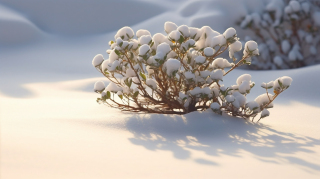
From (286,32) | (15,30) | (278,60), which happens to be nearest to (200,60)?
(278,60)

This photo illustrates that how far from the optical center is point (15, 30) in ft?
20.5

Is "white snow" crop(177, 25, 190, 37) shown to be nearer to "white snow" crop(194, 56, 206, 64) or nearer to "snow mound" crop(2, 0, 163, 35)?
"white snow" crop(194, 56, 206, 64)

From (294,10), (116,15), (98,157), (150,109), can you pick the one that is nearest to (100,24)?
(116,15)

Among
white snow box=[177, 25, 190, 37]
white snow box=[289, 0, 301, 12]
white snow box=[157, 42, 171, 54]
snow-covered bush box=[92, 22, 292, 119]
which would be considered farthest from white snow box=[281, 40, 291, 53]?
white snow box=[157, 42, 171, 54]

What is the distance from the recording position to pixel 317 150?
1914 millimetres

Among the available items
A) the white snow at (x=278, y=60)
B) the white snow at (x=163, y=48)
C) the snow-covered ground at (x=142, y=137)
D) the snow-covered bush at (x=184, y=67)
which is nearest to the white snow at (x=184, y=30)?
the snow-covered bush at (x=184, y=67)

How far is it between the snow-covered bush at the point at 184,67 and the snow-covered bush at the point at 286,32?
9.64 ft

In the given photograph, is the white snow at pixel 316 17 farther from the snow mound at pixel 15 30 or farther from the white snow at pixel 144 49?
the snow mound at pixel 15 30

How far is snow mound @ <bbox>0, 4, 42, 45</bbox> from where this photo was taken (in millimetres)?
6117

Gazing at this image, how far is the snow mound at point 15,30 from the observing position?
612 centimetres

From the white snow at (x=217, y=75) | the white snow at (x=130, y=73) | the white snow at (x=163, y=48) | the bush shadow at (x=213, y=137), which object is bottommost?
the bush shadow at (x=213, y=137)

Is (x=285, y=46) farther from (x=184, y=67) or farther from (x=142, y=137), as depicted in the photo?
(x=142, y=137)

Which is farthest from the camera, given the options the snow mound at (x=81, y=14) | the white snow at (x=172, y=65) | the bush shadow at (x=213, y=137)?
the snow mound at (x=81, y=14)

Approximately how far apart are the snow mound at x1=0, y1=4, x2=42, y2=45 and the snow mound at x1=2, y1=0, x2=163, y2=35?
1.31 feet
